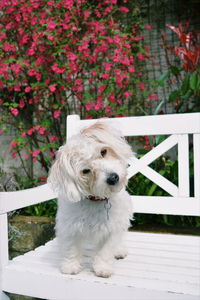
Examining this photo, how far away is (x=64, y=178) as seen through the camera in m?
1.44

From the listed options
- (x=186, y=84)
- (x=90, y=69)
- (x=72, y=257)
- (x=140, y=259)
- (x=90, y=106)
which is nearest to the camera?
(x=72, y=257)

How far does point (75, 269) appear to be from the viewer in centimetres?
153

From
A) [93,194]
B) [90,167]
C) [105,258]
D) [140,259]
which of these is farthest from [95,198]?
[140,259]

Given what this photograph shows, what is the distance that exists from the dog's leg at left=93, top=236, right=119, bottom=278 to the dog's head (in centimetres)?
27

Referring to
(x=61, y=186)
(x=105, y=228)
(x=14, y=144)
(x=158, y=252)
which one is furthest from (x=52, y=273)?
(x=14, y=144)

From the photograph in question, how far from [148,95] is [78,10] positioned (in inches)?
44.9

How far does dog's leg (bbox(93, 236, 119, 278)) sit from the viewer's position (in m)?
1.48

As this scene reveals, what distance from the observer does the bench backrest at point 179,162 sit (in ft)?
6.82

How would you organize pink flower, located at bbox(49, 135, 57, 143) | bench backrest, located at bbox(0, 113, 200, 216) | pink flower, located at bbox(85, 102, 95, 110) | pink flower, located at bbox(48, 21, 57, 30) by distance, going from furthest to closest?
pink flower, located at bbox(49, 135, 57, 143) → pink flower, located at bbox(85, 102, 95, 110) → pink flower, located at bbox(48, 21, 57, 30) → bench backrest, located at bbox(0, 113, 200, 216)

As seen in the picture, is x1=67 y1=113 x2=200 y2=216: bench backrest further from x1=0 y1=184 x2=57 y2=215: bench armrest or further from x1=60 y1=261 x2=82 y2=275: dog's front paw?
x1=60 y1=261 x2=82 y2=275: dog's front paw

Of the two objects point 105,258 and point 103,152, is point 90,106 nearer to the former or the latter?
point 103,152

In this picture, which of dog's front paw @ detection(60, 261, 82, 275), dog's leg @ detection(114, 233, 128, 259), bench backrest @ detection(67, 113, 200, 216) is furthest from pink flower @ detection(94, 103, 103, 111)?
dog's front paw @ detection(60, 261, 82, 275)

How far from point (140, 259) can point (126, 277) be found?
0.24m

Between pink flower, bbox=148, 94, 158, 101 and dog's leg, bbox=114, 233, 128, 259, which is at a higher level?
pink flower, bbox=148, 94, 158, 101
